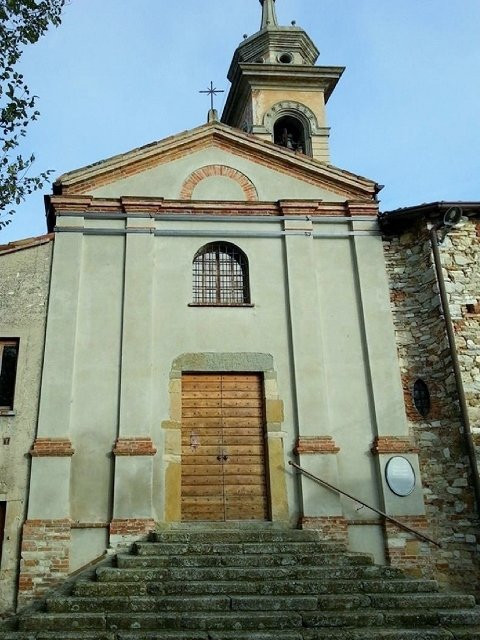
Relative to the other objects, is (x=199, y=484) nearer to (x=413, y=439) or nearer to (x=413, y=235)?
(x=413, y=439)

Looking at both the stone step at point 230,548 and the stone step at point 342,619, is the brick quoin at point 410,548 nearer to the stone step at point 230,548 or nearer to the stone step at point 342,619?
the stone step at point 230,548

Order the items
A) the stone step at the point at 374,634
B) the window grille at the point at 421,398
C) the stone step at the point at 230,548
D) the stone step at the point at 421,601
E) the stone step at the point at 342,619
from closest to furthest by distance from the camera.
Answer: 1. the stone step at the point at 374,634
2. the stone step at the point at 342,619
3. the stone step at the point at 421,601
4. the stone step at the point at 230,548
5. the window grille at the point at 421,398

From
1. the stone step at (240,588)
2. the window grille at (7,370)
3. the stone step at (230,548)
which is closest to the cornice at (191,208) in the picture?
the window grille at (7,370)

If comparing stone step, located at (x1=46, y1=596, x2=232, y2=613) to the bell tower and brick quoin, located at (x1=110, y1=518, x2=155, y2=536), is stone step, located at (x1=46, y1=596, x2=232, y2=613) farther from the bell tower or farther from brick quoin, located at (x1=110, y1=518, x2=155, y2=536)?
the bell tower

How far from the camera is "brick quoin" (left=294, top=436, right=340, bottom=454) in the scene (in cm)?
1055

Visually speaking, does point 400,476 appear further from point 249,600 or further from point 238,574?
point 249,600

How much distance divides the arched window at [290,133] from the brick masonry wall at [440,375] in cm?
786

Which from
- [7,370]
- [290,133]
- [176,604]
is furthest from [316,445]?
[290,133]

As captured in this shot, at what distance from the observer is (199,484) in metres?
10.5

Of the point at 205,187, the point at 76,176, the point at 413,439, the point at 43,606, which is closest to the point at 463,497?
the point at 413,439

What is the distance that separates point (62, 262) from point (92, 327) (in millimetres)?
1443

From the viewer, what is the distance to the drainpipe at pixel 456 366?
393 inches

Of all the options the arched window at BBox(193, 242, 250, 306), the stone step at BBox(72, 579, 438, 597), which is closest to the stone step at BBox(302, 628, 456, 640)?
the stone step at BBox(72, 579, 438, 597)

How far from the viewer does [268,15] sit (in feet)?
73.7
